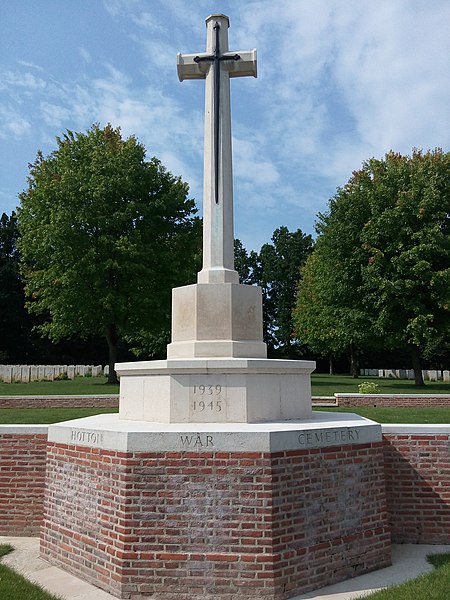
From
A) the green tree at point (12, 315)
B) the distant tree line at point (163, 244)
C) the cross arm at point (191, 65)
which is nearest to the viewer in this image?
the cross arm at point (191, 65)

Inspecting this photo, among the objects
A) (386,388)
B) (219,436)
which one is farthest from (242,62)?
(386,388)

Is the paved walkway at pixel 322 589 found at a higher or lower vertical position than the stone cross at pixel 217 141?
lower

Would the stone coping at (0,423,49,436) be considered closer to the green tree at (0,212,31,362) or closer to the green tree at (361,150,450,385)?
the green tree at (361,150,450,385)

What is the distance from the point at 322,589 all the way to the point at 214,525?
3.88 ft

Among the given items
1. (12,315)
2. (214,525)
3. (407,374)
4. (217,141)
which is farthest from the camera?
(407,374)

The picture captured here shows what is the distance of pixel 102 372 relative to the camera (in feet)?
115

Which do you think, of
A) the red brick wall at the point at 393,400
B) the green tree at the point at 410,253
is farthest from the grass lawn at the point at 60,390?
the green tree at the point at 410,253

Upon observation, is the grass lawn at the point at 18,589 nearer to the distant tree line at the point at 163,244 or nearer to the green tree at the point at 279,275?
the distant tree line at the point at 163,244

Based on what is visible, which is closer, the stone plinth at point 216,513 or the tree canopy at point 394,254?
the stone plinth at point 216,513

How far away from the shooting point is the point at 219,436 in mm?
5008

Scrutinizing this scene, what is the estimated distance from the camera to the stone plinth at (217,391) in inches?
235

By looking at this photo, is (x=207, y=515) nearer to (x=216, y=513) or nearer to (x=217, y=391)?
(x=216, y=513)

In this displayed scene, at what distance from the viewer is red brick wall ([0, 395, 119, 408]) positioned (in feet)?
50.7

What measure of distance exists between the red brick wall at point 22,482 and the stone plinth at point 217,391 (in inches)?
63.7
